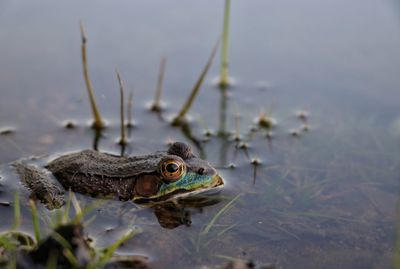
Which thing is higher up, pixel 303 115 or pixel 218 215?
pixel 303 115

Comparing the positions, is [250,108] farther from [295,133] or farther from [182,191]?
[182,191]

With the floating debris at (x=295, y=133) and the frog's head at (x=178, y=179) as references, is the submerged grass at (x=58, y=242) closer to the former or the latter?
the frog's head at (x=178, y=179)

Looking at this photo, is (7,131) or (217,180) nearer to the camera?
(217,180)

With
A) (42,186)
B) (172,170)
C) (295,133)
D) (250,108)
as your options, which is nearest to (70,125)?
(42,186)

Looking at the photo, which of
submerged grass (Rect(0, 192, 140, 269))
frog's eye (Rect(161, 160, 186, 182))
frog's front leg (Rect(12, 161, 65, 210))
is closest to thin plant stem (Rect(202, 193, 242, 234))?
frog's eye (Rect(161, 160, 186, 182))

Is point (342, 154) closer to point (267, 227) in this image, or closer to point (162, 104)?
point (267, 227)
